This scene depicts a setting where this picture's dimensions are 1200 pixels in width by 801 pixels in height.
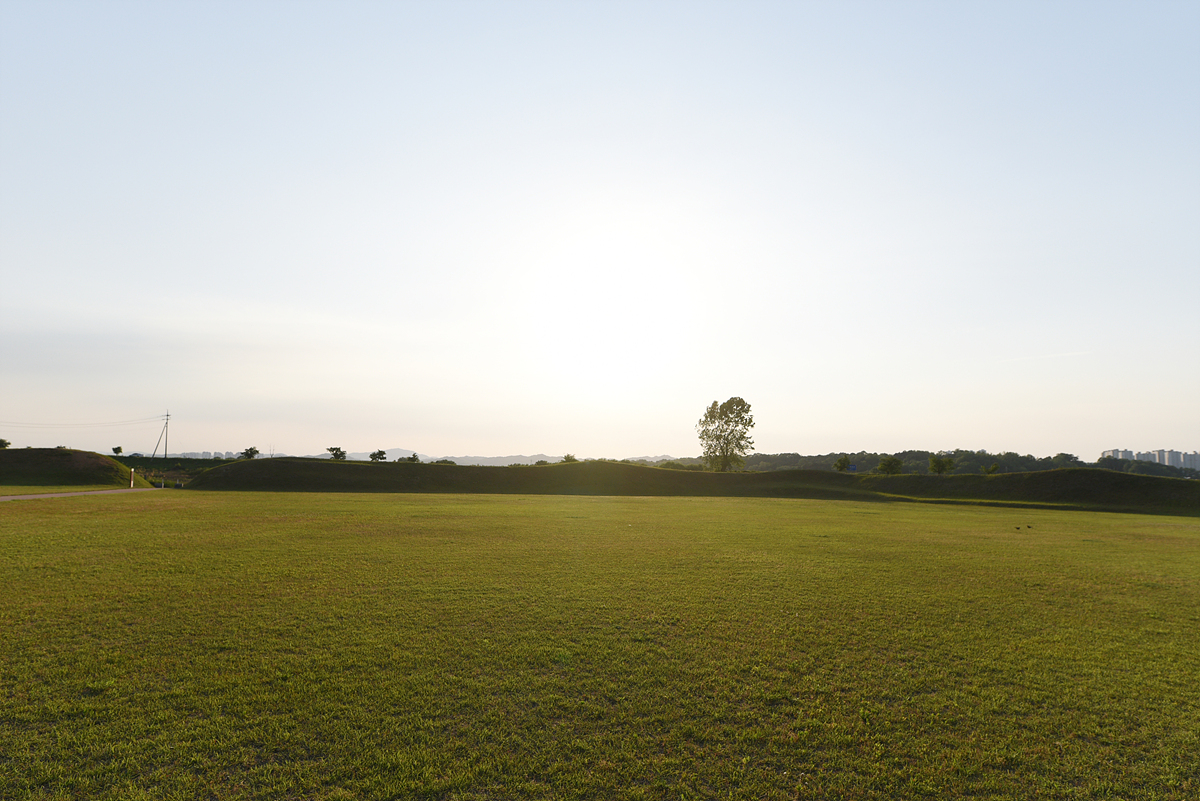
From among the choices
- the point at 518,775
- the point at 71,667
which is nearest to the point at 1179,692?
the point at 518,775

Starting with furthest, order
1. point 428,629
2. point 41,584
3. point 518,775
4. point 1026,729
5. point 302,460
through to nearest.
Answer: point 302,460 < point 41,584 < point 428,629 < point 1026,729 < point 518,775

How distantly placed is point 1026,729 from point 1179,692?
3.31m

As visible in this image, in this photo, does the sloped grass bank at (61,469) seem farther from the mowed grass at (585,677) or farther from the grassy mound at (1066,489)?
the grassy mound at (1066,489)

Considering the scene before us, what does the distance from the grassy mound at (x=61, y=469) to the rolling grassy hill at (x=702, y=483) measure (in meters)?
7.79

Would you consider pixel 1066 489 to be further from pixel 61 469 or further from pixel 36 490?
pixel 61 469

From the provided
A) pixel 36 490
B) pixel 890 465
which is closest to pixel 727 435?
pixel 890 465

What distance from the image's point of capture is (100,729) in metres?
6.18

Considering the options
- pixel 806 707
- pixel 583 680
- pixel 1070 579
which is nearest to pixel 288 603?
pixel 583 680

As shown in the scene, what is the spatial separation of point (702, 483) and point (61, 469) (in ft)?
234

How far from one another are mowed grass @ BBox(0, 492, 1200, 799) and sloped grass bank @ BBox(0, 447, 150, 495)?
5273cm

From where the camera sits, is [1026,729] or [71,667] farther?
[71,667]

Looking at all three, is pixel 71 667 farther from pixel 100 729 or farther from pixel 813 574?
pixel 813 574

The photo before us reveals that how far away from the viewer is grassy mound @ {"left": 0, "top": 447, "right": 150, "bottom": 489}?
5300cm

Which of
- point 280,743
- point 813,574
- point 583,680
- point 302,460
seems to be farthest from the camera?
point 302,460
